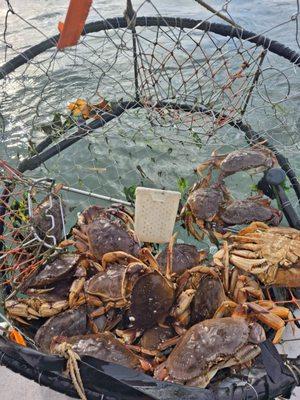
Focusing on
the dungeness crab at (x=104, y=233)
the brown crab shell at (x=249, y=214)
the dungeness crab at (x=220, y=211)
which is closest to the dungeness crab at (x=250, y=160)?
the dungeness crab at (x=220, y=211)

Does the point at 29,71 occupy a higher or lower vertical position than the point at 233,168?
higher

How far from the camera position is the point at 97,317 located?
283 cm

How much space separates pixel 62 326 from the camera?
271 cm

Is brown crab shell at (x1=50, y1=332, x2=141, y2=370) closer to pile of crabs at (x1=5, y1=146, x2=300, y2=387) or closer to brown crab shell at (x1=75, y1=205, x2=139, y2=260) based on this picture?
pile of crabs at (x1=5, y1=146, x2=300, y2=387)

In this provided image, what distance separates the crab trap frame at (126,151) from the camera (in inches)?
75.6

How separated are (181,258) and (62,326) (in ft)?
3.49

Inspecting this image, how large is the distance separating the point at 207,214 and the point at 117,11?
993cm

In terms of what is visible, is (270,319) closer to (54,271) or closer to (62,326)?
(62,326)

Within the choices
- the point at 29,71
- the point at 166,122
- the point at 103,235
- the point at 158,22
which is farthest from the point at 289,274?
the point at 29,71

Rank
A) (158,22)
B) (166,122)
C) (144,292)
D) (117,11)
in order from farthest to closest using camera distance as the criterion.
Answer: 1. (117,11)
2. (166,122)
3. (158,22)
4. (144,292)

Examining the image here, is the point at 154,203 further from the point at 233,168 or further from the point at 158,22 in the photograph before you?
the point at 158,22

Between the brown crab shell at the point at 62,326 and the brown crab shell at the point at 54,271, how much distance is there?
1.06 ft

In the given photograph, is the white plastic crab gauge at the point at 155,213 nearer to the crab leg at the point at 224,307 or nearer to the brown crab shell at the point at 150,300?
the brown crab shell at the point at 150,300

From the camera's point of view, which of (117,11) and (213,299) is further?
(117,11)
